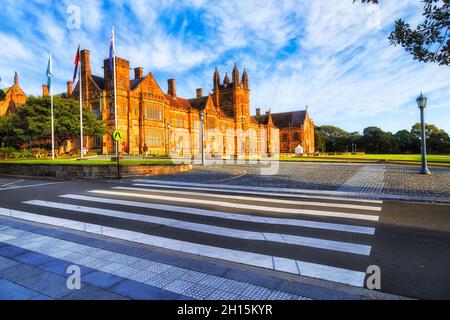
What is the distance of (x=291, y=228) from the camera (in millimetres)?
6305

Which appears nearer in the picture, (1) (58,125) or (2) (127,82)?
(1) (58,125)

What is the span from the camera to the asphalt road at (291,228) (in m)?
4.18

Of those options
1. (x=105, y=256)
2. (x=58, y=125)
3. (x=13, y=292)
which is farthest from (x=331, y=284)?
(x=58, y=125)

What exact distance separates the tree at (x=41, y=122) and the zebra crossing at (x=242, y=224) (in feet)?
105

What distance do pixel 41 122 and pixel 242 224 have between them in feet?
132

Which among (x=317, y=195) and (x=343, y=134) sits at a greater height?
(x=343, y=134)

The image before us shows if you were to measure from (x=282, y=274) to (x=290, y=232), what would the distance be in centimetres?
206

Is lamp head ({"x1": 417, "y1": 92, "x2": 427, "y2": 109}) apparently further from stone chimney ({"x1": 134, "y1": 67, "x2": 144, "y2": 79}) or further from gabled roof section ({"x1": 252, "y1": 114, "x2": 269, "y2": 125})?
gabled roof section ({"x1": 252, "y1": 114, "x2": 269, "y2": 125})

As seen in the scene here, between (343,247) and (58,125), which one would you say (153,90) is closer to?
(58,125)

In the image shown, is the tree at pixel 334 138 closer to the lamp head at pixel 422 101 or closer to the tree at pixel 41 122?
the tree at pixel 41 122

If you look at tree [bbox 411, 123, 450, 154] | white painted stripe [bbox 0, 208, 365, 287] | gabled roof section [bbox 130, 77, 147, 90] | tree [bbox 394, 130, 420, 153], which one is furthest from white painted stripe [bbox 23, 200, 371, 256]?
tree [bbox 394, 130, 420, 153]

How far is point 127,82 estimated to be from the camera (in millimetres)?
49469

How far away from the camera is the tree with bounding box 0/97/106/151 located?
3712 centimetres

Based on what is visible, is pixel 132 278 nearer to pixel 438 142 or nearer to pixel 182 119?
pixel 182 119
